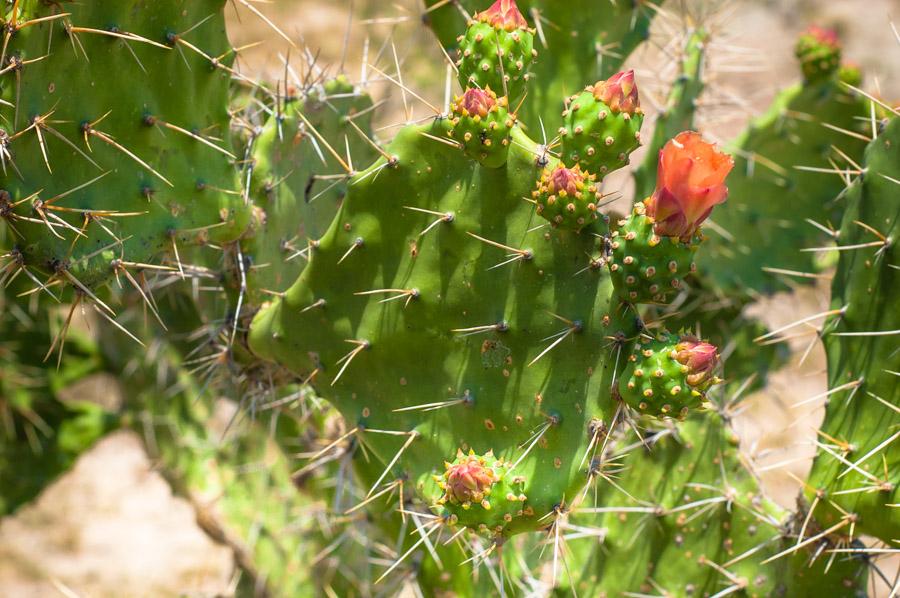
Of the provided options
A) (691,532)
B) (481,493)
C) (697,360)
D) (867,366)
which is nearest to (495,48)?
(697,360)

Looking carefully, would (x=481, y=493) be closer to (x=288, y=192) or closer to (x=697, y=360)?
(x=697, y=360)

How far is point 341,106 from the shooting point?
184 cm

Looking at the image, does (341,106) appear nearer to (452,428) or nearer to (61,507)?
(452,428)

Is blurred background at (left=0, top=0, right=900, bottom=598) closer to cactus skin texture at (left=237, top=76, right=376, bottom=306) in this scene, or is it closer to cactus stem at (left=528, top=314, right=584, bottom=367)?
cactus skin texture at (left=237, top=76, right=376, bottom=306)

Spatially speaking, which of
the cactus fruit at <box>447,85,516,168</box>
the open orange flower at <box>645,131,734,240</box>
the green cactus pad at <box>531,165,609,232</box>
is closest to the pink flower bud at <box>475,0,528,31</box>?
the cactus fruit at <box>447,85,516,168</box>

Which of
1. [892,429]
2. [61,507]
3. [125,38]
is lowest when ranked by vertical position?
[61,507]

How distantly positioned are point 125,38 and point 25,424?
74.9 inches

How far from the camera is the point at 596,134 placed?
1.28 metres

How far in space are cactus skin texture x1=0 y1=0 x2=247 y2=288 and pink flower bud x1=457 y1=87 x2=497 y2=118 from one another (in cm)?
52

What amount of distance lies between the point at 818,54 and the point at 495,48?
146 centimetres

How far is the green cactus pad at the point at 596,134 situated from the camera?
1.27 m

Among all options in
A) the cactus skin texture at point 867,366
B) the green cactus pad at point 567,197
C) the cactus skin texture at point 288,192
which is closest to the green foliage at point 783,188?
the cactus skin texture at point 867,366

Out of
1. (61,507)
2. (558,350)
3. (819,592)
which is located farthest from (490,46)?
(61,507)

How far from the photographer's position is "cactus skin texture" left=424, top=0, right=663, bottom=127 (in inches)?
79.0
